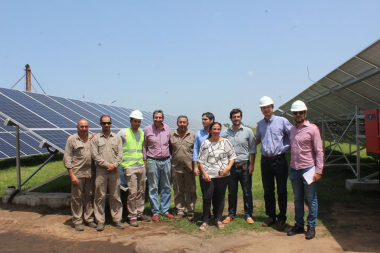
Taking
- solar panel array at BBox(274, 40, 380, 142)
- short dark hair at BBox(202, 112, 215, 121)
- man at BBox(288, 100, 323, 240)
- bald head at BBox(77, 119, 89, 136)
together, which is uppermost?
solar panel array at BBox(274, 40, 380, 142)

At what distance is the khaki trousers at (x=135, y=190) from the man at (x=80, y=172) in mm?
576

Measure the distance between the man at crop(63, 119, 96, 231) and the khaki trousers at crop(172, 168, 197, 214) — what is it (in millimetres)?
1359

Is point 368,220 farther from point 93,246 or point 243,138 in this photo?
point 93,246

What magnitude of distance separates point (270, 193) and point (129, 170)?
223 centimetres

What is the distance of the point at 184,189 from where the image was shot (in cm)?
582

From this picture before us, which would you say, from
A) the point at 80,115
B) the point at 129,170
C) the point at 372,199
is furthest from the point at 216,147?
the point at 80,115

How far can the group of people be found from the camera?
489 centimetres

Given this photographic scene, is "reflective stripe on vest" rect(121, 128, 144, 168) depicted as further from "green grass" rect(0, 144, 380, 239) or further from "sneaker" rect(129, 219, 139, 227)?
"green grass" rect(0, 144, 380, 239)

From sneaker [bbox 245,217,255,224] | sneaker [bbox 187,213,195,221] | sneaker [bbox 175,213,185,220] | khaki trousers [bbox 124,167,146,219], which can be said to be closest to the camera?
sneaker [bbox 245,217,255,224]

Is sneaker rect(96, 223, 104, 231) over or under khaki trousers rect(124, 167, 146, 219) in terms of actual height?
under

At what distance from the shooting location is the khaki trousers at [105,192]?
17.3 feet

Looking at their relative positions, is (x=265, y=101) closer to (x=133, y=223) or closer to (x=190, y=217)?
(x=190, y=217)

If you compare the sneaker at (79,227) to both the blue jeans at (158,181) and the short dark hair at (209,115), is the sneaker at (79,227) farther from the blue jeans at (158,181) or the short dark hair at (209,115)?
the short dark hair at (209,115)

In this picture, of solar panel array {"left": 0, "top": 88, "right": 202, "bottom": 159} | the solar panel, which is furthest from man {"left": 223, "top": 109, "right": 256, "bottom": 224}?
the solar panel
